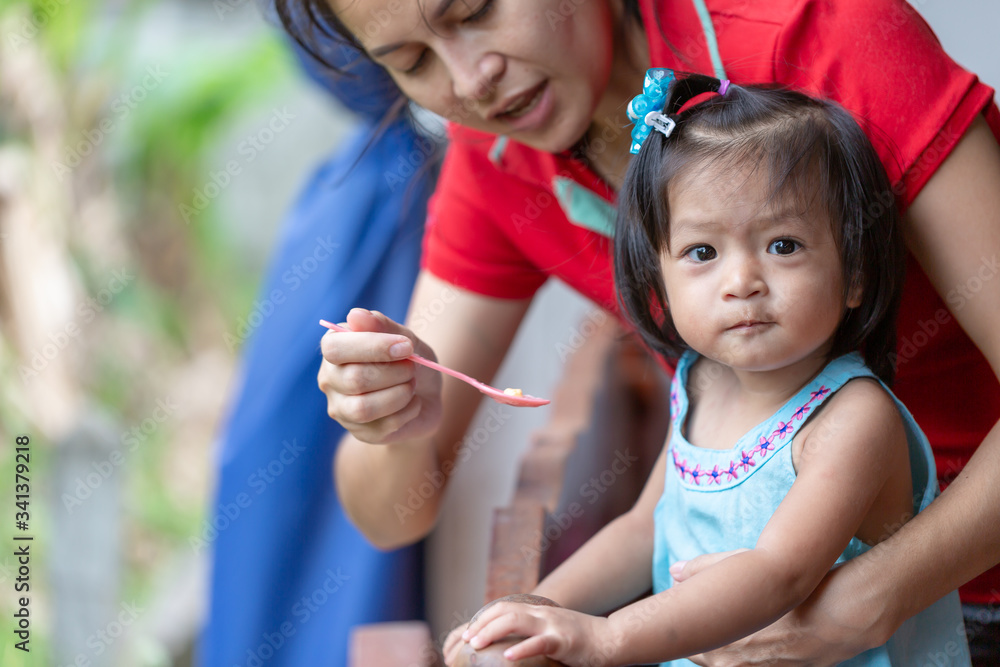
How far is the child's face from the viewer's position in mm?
839

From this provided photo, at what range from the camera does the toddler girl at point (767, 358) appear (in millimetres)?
758

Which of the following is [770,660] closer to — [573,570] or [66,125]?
[573,570]

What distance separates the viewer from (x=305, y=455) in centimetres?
213

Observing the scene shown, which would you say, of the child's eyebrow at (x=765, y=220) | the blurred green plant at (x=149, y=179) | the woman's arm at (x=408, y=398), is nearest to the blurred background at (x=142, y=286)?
the blurred green plant at (x=149, y=179)

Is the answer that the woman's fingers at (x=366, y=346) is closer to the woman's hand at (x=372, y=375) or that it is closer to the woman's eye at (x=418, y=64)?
the woman's hand at (x=372, y=375)

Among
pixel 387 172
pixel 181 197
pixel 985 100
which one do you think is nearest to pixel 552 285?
pixel 387 172

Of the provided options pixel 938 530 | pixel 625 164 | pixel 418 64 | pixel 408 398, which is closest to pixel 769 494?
pixel 938 530

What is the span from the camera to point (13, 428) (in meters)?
3.11

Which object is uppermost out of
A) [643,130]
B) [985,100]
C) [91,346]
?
[985,100]

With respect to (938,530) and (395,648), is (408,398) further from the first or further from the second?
(938,530)

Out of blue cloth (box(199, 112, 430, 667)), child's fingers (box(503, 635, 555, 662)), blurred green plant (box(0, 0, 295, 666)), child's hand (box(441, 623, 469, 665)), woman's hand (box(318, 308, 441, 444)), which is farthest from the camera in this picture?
blurred green plant (box(0, 0, 295, 666))

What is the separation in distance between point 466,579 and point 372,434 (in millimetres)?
1504

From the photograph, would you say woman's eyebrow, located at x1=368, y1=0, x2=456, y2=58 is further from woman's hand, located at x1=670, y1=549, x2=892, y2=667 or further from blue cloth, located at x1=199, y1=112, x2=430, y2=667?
blue cloth, located at x1=199, y1=112, x2=430, y2=667

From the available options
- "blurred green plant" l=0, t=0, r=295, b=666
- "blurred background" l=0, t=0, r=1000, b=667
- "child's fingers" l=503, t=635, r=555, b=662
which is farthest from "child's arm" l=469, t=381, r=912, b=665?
"blurred green plant" l=0, t=0, r=295, b=666
